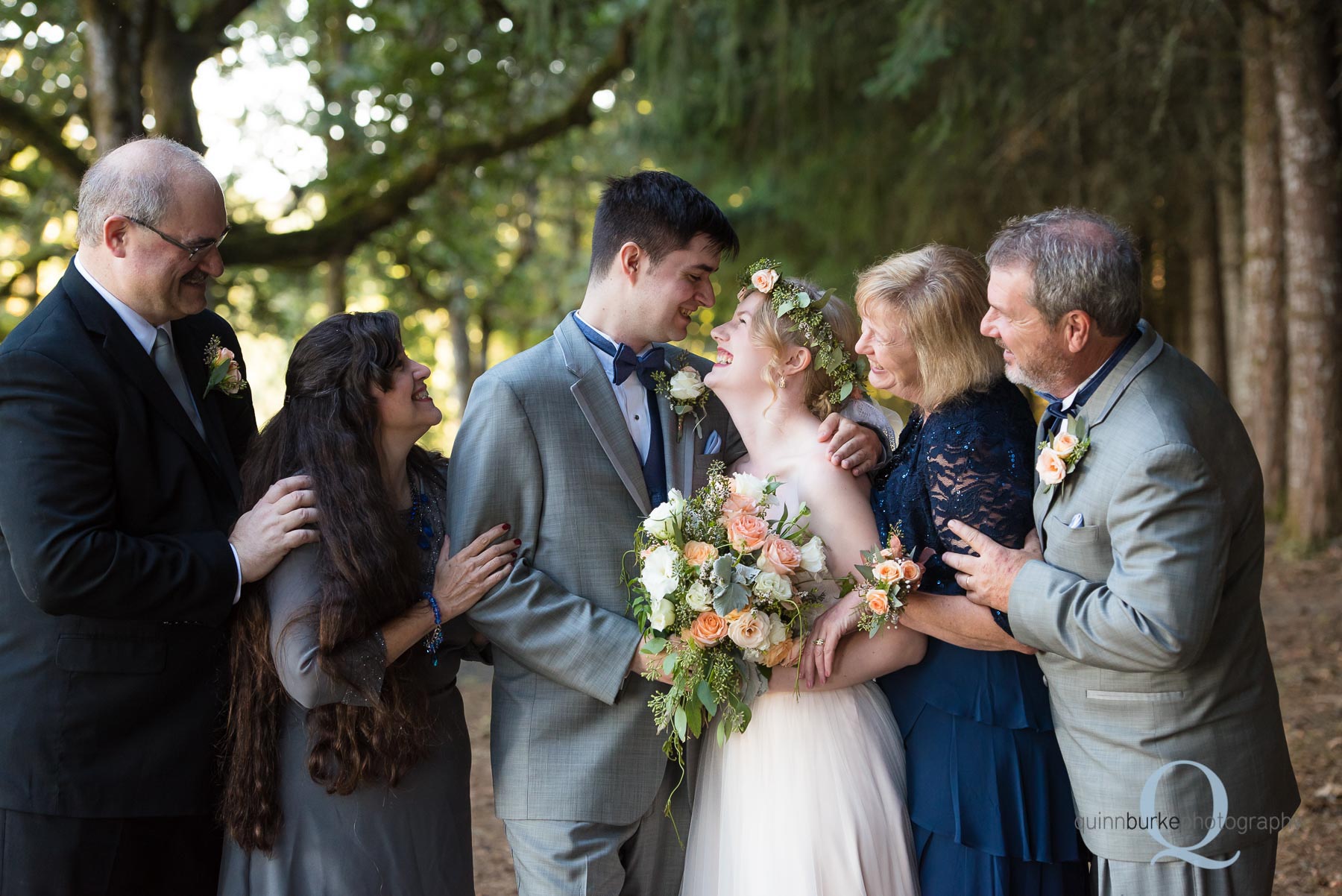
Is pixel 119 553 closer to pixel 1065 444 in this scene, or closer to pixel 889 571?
pixel 889 571

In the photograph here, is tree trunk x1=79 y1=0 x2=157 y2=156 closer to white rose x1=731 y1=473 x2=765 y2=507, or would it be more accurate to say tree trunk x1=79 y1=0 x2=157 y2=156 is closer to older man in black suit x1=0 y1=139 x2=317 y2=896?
older man in black suit x1=0 y1=139 x2=317 y2=896

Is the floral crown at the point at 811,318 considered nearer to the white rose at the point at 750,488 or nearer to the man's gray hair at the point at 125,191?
the white rose at the point at 750,488

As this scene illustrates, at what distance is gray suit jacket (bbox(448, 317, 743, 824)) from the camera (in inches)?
118

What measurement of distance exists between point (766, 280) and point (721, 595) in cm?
106

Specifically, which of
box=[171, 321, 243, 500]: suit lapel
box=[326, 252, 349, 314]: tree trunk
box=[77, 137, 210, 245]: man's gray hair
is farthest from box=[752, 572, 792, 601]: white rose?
box=[326, 252, 349, 314]: tree trunk

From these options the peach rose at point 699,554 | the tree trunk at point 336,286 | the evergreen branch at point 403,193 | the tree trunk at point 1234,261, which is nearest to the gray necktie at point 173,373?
the peach rose at point 699,554

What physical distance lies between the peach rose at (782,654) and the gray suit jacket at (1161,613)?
0.59 meters

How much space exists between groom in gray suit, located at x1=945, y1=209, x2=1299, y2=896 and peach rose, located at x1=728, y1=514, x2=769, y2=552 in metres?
0.58

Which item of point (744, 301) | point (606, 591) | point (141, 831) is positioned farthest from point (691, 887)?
point (744, 301)

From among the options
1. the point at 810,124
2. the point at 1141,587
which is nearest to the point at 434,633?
the point at 1141,587

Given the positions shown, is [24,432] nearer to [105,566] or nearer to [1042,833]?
[105,566]

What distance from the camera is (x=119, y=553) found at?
9.18 ft

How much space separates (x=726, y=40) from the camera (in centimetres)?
817

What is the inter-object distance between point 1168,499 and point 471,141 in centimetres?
823
